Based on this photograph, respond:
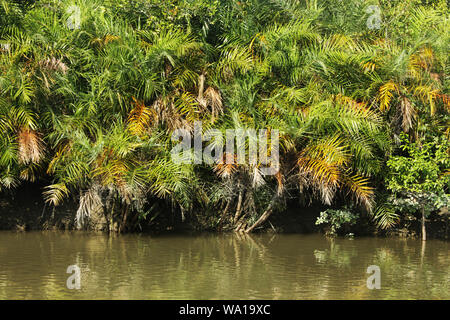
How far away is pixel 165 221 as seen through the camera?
38.6 ft

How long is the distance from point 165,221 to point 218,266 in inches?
139

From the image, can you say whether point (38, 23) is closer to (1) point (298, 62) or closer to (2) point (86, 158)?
(2) point (86, 158)

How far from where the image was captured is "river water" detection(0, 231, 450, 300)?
22.7ft

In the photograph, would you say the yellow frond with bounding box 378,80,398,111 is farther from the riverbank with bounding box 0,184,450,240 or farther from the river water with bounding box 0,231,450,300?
the river water with bounding box 0,231,450,300

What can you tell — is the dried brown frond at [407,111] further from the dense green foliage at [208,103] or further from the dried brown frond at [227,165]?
the dried brown frond at [227,165]

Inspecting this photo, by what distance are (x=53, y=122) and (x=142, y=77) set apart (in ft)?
5.85

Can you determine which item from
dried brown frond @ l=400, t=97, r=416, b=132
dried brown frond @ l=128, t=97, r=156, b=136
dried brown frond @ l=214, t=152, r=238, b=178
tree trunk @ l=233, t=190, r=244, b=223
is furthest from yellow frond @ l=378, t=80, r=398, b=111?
dried brown frond @ l=128, t=97, r=156, b=136

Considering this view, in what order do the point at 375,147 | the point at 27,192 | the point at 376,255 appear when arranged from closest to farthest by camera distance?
the point at 376,255 → the point at 375,147 → the point at 27,192

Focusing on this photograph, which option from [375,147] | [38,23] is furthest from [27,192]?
Result: [375,147]

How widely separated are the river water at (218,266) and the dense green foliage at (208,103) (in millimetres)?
721

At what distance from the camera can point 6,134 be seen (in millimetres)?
10578

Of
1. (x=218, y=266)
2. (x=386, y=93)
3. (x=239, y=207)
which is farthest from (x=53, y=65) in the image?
(x=386, y=93)
